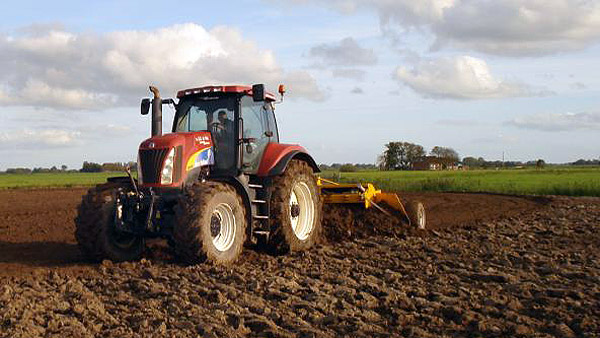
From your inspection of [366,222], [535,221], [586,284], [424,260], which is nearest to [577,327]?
[586,284]

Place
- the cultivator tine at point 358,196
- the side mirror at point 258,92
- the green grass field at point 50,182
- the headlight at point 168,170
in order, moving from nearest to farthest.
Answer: the headlight at point 168,170
the side mirror at point 258,92
the cultivator tine at point 358,196
the green grass field at point 50,182

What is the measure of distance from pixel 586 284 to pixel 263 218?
4.24 metres

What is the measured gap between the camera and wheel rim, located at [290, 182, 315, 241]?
10.3 meters

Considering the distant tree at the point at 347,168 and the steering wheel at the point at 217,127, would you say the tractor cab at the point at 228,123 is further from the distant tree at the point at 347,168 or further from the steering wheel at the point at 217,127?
the distant tree at the point at 347,168

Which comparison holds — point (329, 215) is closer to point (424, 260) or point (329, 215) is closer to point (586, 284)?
point (424, 260)

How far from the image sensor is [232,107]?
9.38 meters

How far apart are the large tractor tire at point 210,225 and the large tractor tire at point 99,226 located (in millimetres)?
888

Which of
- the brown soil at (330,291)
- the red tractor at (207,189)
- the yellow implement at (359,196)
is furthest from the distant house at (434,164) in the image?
the red tractor at (207,189)

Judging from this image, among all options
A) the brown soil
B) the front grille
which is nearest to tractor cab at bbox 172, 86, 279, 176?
the front grille

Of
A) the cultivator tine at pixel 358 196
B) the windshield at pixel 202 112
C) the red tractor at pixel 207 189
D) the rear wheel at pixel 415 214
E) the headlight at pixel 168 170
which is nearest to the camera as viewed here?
the red tractor at pixel 207 189

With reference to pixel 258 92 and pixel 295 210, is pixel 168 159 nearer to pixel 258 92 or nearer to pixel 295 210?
pixel 258 92

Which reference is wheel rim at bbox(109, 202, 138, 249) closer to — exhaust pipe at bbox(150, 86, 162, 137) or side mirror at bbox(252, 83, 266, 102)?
exhaust pipe at bbox(150, 86, 162, 137)

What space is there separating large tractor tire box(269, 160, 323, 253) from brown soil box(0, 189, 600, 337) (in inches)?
12.6

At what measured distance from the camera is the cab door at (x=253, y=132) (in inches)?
367
